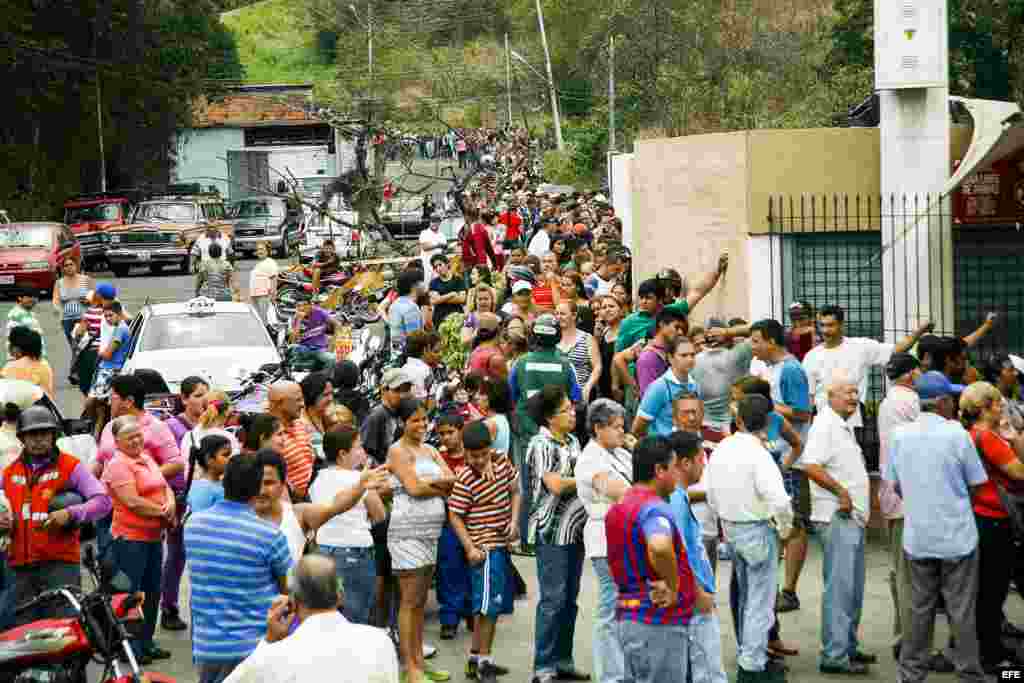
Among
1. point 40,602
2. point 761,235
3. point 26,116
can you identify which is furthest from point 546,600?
point 26,116

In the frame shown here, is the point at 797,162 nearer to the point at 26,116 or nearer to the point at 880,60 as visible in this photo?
the point at 880,60

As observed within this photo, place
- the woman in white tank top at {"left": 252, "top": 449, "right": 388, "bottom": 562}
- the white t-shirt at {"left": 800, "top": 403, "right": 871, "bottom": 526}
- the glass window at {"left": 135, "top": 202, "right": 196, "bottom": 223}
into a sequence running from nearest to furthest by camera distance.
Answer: the woman in white tank top at {"left": 252, "top": 449, "right": 388, "bottom": 562}, the white t-shirt at {"left": 800, "top": 403, "right": 871, "bottom": 526}, the glass window at {"left": 135, "top": 202, "right": 196, "bottom": 223}

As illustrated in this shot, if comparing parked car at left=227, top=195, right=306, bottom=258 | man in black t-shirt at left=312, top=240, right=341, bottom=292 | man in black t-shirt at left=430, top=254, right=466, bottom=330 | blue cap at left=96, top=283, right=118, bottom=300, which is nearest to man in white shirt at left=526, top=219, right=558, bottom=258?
man in black t-shirt at left=312, top=240, right=341, bottom=292

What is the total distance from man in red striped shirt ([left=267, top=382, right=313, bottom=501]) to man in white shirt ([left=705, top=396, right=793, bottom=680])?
7.99 ft

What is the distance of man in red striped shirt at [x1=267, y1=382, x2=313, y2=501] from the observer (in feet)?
32.3

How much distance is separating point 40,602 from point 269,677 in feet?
8.19

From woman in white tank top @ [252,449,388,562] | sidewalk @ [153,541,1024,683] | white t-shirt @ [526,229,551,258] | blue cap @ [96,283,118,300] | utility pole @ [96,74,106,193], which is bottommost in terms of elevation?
sidewalk @ [153,541,1024,683]

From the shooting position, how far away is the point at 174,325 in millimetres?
17469

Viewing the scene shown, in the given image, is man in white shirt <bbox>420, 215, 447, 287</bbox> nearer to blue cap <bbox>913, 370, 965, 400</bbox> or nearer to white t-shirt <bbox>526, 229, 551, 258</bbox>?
white t-shirt <bbox>526, 229, 551, 258</bbox>

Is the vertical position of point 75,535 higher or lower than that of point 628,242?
lower

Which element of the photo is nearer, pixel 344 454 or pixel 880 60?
pixel 344 454

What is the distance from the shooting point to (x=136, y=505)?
9500 millimetres

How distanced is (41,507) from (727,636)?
431 cm

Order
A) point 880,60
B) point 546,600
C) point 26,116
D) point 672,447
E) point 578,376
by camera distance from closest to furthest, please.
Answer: point 672,447 → point 546,600 → point 578,376 → point 880,60 → point 26,116
